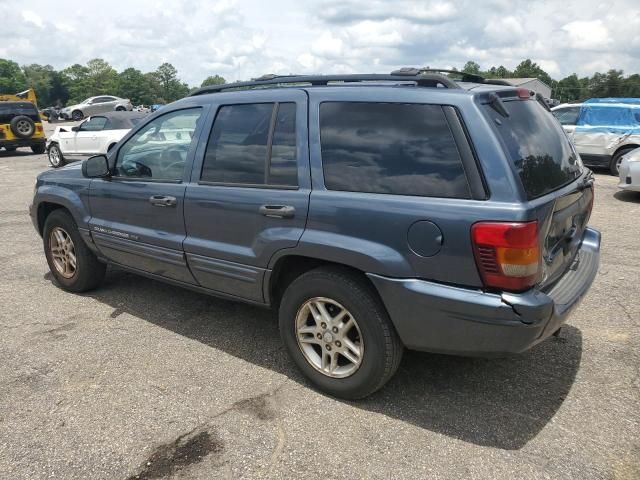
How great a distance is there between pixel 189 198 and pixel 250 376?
1272 millimetres

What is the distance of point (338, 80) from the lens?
3246mm

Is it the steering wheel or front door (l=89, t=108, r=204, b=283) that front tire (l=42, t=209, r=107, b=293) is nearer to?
front door (l=89, t=108, r=204, b=283)

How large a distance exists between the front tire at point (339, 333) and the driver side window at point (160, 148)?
1.37 m

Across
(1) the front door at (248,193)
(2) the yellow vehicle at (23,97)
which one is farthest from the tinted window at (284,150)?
(2) the yellow vehicle at (23,97)

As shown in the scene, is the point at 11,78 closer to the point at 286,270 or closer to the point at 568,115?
the point at 568,115

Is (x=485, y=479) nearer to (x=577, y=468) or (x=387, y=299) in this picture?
(x=577, y=468)

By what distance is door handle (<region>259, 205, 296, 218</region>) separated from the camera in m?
3.04

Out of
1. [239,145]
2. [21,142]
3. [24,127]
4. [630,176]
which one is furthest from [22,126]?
[630,176]

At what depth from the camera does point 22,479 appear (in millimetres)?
2482

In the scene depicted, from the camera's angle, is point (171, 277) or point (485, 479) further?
point (171, 277)

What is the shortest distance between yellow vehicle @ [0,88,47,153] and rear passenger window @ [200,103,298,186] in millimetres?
16330

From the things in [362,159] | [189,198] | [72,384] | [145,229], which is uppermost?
[362,159]

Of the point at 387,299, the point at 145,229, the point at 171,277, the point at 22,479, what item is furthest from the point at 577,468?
the point at 145,229

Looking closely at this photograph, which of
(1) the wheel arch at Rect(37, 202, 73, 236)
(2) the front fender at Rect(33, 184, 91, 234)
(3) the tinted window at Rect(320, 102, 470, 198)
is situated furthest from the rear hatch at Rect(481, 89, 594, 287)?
(1) the wheel arch at Rect(37, 202, 73, 236)
